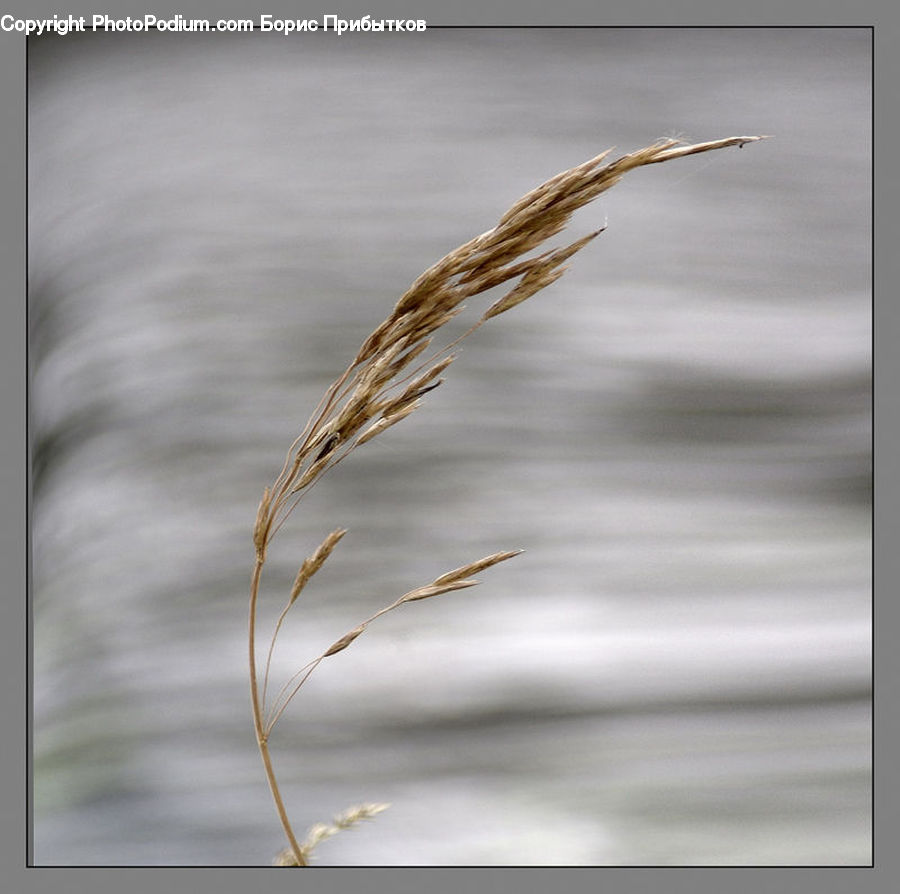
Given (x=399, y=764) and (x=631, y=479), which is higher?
(x=631, y=479)

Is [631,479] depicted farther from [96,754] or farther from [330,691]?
[96,754]

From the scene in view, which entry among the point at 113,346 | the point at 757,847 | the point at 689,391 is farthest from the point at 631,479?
the point at 113,346

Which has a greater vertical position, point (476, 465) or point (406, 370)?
point (406, 370)

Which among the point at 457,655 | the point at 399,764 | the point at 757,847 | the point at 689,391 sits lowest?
the point at 757,847
